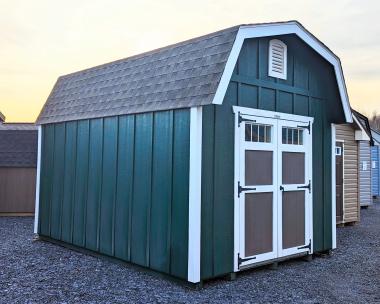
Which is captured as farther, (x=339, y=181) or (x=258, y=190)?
(x=339, y=181)

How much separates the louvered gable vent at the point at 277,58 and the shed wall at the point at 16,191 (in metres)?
8.60

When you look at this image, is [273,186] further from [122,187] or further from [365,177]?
[365,177]

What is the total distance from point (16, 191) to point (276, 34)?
30.5 ft

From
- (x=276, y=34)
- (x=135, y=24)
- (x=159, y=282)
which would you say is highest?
(x=135, y=24)

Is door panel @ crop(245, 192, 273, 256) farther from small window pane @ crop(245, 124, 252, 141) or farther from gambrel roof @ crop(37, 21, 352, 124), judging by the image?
gambrel roof @ crop(37, 21, 352, 124)

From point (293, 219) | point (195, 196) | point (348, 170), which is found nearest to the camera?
point (195, 196)

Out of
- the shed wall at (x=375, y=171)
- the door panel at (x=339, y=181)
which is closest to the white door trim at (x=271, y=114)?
the door panel at (x=339, y=181)

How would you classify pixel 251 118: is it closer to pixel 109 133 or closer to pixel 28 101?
pixel 109 133

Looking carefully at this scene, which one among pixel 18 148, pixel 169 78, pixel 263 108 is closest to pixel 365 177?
pixel 263 108

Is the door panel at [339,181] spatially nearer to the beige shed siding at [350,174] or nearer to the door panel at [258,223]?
the beige shed siding at [350,174]

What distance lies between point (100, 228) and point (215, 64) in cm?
306

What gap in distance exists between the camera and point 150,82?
559 centimetres

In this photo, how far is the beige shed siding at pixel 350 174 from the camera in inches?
405

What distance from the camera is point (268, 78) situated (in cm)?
564
